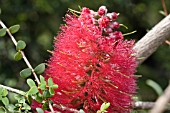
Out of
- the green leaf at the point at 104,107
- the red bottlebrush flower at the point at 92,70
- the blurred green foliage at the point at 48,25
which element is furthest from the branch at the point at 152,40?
the blurred green foliage at the point at 48,25

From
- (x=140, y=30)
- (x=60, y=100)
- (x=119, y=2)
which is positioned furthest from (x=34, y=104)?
(x=140, y=30)

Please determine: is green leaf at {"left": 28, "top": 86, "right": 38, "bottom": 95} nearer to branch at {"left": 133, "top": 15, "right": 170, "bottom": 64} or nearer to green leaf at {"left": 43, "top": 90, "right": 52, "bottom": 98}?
green leaf at {"left": 43, "top": 90, "right": 52, "bottom": 98}

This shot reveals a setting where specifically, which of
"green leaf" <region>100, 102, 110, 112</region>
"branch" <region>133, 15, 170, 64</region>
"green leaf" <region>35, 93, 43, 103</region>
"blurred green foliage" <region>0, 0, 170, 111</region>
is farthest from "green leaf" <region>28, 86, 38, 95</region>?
"blurred green foliage" <region>0, 0, 170, 111</region>

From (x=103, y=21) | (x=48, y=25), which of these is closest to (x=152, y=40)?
(x=103, y=21)

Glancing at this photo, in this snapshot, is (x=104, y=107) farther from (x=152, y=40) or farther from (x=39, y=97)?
(x=152, y=40)

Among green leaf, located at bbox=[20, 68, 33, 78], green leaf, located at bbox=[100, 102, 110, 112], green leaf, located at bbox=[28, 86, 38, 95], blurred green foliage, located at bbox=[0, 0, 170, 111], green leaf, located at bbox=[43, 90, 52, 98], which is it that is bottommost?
green leaf, located at bbox=[100, 102, 110, 112]
